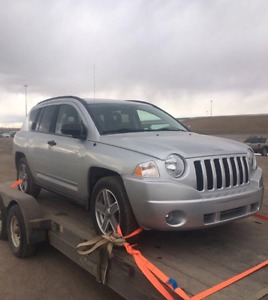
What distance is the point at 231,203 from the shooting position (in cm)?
375

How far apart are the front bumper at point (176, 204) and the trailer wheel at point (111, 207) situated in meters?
0.10

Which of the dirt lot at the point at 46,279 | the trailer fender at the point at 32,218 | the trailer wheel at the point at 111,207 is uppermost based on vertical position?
the trailer wheel at the point at 111,207

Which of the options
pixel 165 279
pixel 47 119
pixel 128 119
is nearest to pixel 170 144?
pixel 128 119

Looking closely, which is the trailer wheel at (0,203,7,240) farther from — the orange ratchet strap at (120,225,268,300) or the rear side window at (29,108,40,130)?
the orange ratchet strap at (120,225,268,300)

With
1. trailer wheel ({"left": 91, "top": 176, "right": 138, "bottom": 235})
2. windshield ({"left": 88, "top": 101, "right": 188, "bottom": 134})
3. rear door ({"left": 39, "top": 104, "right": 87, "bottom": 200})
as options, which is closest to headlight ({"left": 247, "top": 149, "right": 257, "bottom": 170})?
windshield ({"left": 88, "top": 101, "right": 188, "bottom": 134})

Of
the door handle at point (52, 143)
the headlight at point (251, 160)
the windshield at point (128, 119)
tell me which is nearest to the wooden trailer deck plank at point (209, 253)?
the headlight at point (251, 160)

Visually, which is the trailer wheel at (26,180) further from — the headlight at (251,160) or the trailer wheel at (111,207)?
the headlight at (251,160)

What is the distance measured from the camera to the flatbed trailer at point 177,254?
9.91ft

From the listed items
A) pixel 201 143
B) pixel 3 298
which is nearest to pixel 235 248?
pixel 201 143

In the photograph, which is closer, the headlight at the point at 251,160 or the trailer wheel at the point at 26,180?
the headlight at the point at 251,160

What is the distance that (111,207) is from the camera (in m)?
4.00

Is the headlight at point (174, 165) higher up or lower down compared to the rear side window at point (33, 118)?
lower down

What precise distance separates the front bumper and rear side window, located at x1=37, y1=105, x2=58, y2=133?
2.39 meters

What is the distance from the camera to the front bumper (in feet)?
11.6
